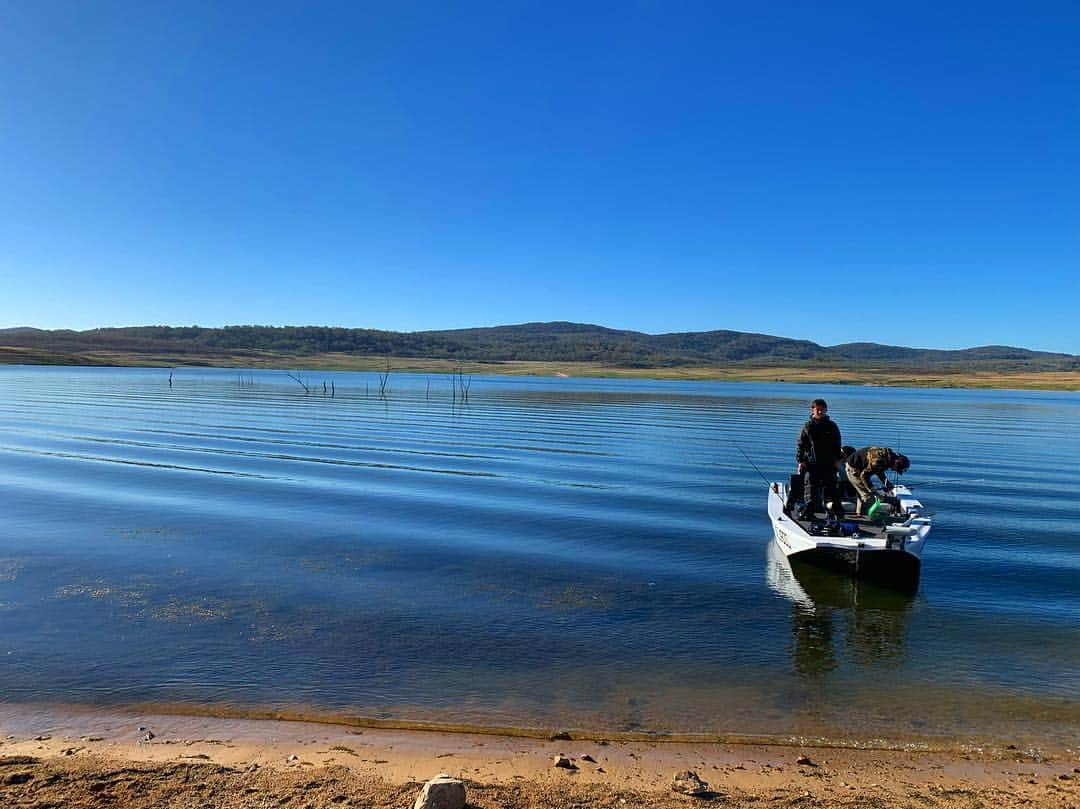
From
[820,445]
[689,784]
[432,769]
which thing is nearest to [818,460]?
→ [820,445]

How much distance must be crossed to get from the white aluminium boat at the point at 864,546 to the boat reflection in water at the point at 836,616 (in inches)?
11.0

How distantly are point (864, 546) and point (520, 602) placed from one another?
16.2 feet

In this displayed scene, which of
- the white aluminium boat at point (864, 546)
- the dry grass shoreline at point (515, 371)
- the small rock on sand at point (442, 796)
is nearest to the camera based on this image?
the small rock on sand at point (442, 796)

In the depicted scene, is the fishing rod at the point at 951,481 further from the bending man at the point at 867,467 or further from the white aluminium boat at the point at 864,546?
the white aluminium boat at the point at 864,546

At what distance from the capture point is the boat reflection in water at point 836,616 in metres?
8.98

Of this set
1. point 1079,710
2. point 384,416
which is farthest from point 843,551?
point 384,416

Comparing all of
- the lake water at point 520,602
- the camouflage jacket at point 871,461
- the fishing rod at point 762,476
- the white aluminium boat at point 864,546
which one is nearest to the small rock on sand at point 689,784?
the lake water at point 520,602

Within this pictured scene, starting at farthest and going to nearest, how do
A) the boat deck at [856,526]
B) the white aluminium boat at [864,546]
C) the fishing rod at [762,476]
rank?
the fishing rod at [762,476] < the boat deck at [856,526] < the white aluminium boat at [864,546]

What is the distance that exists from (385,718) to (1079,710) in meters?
6.48

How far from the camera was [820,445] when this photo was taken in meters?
13.0

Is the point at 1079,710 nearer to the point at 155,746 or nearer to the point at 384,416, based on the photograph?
the point at 155,746

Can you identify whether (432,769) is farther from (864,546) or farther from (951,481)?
(951,481)

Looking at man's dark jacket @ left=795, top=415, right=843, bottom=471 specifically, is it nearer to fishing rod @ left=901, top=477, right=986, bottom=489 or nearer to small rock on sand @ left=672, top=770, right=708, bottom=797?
small rock on sand @ left=672, top=770, right=708, bottom=797

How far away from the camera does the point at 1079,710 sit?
24.8 ft
